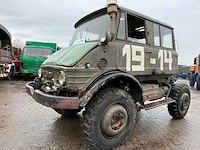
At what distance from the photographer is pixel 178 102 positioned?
4914 mm

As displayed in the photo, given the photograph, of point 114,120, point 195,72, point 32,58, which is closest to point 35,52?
point 32,58

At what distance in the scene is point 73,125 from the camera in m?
4.33

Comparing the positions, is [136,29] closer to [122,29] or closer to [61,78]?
[122,29]

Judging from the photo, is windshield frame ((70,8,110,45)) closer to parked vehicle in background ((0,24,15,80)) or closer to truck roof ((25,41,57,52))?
parked vehicle in background ((0,24,15,80))

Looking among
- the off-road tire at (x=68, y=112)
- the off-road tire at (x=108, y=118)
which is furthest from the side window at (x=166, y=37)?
the off-road tire at (x=68, y=112)

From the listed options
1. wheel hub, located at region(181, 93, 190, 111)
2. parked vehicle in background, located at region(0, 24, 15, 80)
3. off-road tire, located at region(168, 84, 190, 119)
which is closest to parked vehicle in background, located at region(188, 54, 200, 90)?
wheel hub, located at region(181, 93, 190, 111)

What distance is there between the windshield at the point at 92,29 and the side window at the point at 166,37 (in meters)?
1.74

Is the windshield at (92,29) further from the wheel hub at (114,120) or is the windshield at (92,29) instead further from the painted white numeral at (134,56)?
the wheel hub at (114,120)

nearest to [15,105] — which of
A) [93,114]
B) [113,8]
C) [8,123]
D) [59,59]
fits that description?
[8,123]

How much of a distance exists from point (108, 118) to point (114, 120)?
20 cm

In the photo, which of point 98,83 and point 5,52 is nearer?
point 98,83

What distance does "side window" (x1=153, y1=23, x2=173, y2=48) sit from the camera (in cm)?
450

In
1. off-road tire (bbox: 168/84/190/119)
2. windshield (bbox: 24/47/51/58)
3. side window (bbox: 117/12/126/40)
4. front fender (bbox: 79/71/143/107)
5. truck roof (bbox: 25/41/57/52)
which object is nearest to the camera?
front fender (bbox: 79/71/143/107)

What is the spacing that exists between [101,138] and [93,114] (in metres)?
0.42
